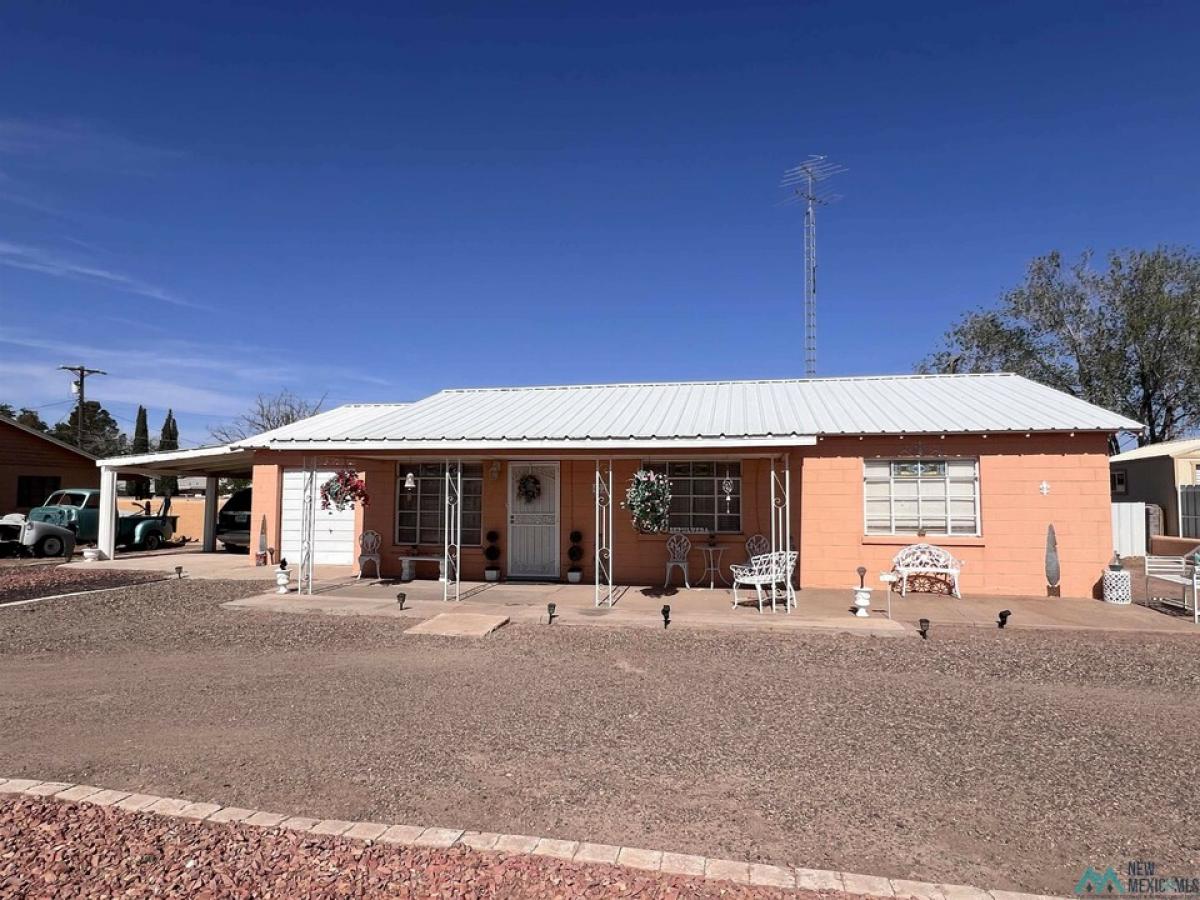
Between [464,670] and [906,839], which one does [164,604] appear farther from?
[906,839]

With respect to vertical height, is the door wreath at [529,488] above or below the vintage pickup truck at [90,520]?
above

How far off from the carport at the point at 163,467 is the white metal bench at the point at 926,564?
1328cm

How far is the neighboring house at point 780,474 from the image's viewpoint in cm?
1110

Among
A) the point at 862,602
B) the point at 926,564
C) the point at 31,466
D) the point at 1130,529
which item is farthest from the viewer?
the point at 31,466

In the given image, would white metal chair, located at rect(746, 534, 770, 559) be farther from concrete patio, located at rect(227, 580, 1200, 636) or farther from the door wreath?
the door wreath

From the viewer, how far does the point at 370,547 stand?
44.5 feet

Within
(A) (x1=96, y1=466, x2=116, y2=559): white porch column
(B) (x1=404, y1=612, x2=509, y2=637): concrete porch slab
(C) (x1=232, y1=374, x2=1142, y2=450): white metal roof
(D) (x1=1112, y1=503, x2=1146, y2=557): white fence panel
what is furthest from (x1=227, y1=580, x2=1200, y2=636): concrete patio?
(D) (x1=1112, y1=503, x2=1146, y2=557): white fence panel

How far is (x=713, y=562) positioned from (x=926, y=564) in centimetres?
329

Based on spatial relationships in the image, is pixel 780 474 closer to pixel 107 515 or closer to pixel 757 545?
pixel 757 545

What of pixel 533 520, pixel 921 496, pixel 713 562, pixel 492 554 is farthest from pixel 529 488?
pixel 921 496

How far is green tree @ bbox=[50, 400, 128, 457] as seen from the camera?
51094 mm

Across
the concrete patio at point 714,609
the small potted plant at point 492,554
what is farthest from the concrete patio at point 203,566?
the small potted plant at point 492,554

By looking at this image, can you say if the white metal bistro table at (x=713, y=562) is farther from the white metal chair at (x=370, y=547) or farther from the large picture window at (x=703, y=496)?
the white metal chair at (x=370, y=547)

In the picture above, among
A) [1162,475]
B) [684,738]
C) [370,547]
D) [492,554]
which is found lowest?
[684,738]
